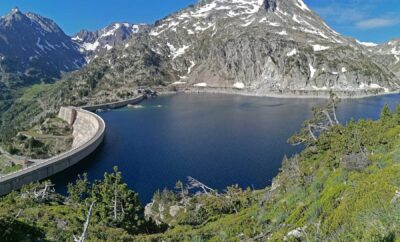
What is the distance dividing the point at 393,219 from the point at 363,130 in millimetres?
25391

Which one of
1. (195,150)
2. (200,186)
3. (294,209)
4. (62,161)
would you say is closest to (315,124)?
(200,186)

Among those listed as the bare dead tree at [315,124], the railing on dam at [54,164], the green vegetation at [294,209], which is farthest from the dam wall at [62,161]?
the bare dead tree at [315,124]

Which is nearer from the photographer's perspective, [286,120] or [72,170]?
[72,170]

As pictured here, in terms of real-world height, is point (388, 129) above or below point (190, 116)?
above

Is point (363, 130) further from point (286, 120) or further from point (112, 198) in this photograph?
point (286, 120)

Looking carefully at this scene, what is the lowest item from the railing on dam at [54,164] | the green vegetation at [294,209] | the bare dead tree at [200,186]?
the railing on dam at [54,164]

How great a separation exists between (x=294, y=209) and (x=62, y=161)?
6680 cm

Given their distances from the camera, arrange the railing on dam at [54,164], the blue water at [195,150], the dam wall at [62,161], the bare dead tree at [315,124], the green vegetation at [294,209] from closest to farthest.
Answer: the green vegetation at [294,209] < the bare dead tree at [315,124] < the blue water at [195,150] < the railing on dam at [54,164] < the dam wall at [62,161]

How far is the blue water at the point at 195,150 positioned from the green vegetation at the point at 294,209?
19379 millimetres

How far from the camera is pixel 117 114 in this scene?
16188 centimetres

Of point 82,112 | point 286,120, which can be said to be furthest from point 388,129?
point 82,112

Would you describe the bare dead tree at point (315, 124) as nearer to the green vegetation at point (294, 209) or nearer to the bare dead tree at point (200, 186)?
the green vegetation at point (294, 209)

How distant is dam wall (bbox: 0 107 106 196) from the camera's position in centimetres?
6575

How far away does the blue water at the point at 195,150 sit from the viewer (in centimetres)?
6197
